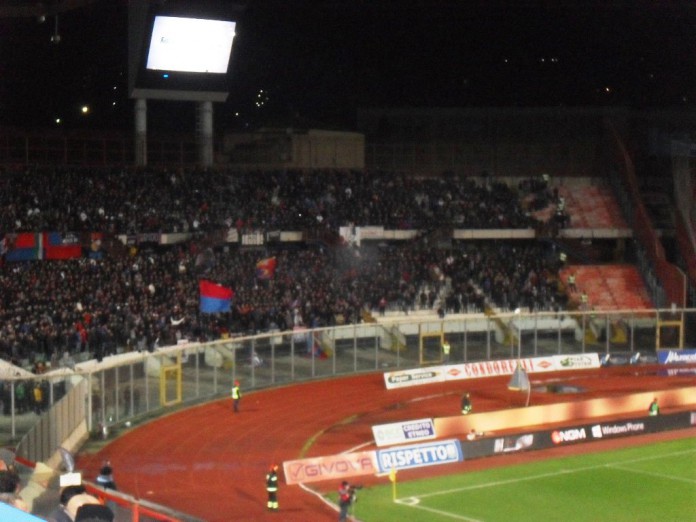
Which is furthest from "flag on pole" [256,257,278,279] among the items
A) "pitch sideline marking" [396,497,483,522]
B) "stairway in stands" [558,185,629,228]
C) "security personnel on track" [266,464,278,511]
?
"security personnel on track" [266,464,278,511]

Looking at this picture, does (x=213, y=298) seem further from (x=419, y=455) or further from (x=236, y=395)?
(x=419, y=455)

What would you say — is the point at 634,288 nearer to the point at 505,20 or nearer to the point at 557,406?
the point at 505,20

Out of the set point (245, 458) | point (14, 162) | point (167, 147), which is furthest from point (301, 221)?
point (245, 458)

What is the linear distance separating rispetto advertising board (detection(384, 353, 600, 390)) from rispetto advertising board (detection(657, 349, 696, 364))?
10.1 ft

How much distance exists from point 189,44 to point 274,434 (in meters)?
22.0

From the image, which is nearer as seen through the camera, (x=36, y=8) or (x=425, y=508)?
(x=36, y=8)

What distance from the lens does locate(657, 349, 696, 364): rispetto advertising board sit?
4350cm

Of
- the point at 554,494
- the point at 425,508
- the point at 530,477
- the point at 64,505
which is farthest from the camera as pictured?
the point at 530,477

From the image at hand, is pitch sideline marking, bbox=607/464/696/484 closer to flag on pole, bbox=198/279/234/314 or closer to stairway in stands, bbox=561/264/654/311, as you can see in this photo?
flag on pole, bbox=198/279/234/314

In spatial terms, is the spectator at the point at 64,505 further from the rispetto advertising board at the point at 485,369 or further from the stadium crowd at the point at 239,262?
the rispetto advertising board at the point at 485,369

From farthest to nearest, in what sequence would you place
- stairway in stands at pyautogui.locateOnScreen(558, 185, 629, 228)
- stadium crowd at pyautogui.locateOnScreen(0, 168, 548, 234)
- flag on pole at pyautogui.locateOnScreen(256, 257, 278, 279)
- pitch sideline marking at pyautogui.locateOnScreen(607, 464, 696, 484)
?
stairway in stands at pyautogui.locateOnScreen(558, 185, 629, 228) < flag on pole at pyautogui.locateOnScreen(256, 257, 278, 279) < stadium crowd at pyautogui.locateOnScreen(0, 168, 548, 234) < pitch sideline marking at pyautogui.locateOnScreen(607, 464, 696, 484)

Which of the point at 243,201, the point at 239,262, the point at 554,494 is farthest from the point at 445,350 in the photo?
the point at 554,494

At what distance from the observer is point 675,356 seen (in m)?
43.6

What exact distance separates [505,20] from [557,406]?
30106 millimetres
